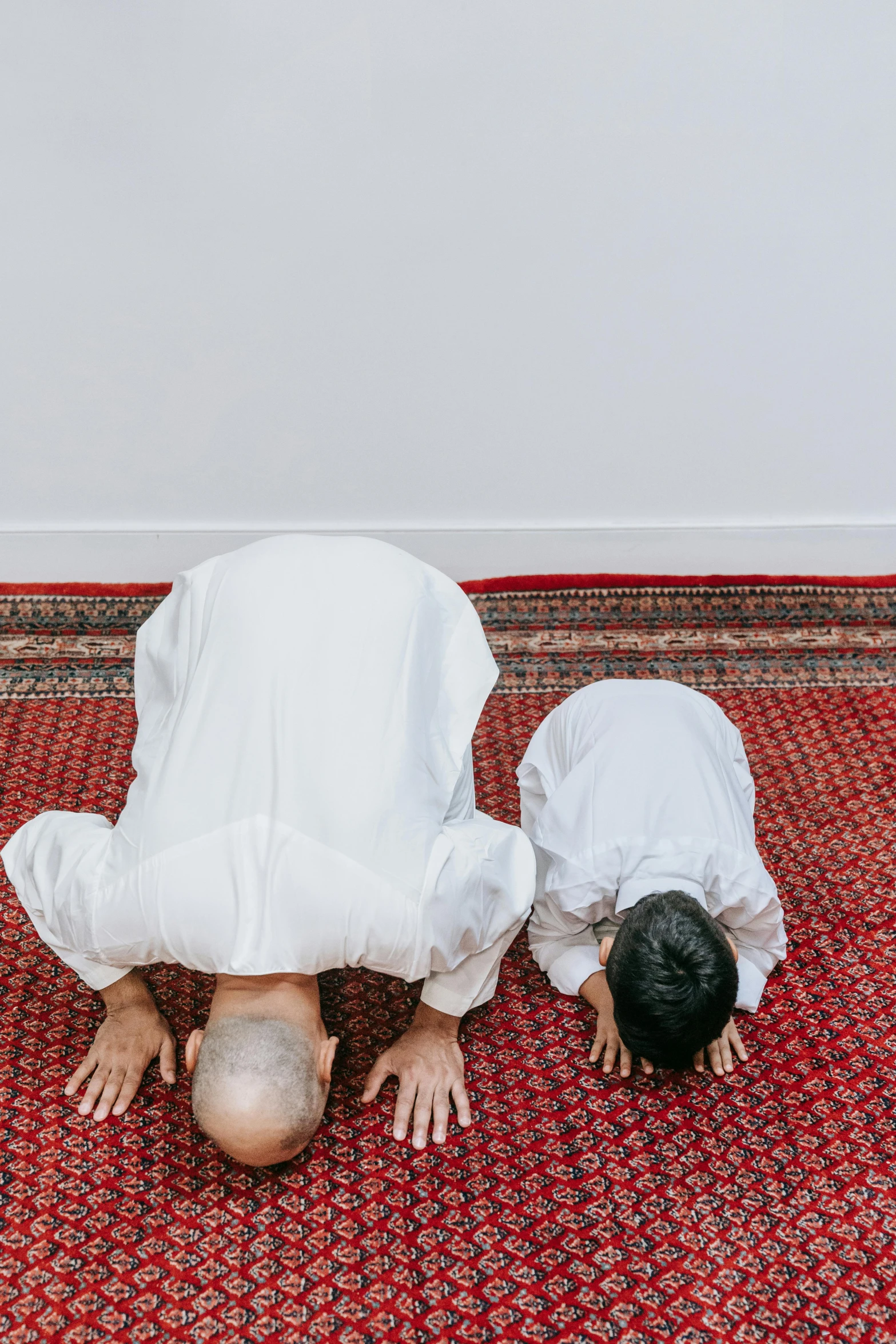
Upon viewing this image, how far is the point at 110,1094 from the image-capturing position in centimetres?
150

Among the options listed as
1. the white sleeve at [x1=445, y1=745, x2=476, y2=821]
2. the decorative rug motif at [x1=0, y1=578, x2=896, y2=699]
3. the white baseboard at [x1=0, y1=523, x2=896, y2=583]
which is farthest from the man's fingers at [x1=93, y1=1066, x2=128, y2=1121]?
the white baseboard at [x1=0, y1=523, x2=896, y2=583]

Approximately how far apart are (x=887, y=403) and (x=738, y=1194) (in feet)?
6.77

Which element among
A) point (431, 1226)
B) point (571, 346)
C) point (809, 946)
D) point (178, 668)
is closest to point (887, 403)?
point (571, 346)

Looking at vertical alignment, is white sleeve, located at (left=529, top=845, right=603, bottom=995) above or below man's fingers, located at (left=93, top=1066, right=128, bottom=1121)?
above

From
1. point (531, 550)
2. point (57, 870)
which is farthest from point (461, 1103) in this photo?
point (531, 550)

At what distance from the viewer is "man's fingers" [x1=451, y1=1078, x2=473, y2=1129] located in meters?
1.48

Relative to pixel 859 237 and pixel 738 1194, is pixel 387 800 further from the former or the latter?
pixel 859 237

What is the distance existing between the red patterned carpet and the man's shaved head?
198 millimetres

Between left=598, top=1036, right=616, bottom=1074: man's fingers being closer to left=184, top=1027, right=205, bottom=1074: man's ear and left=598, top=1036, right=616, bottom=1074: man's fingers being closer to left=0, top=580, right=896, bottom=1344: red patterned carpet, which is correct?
left=0, top=580, right=896, bottom=1344: red patterned carpet

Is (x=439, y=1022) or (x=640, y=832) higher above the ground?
(x=640, y=832)

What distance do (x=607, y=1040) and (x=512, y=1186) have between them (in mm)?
265

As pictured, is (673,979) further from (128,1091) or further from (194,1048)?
(128,1091)

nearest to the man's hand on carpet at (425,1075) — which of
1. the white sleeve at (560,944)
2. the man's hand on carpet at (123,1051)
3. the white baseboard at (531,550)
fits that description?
the white sleeve at (560,944)

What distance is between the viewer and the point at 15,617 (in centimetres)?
254
